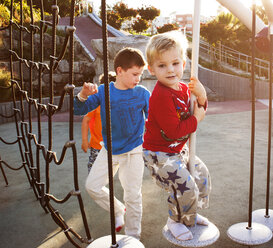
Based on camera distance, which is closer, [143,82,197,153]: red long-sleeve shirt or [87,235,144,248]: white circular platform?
[87,235,144,248]: white circular platform

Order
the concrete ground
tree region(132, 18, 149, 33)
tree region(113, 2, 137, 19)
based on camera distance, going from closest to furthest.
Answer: the concrete ground, tree region(132, 18, 149, 33), tree region(113, 2, 137, 19)

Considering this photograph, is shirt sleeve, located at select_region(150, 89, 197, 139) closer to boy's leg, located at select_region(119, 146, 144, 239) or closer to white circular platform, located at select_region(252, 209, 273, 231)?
boy's leg, located at select_region(119, 146, 144, 239)

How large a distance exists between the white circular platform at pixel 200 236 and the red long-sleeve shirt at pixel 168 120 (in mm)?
422

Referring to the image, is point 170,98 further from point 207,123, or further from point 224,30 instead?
point 224,30

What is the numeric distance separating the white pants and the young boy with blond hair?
0.39 metres

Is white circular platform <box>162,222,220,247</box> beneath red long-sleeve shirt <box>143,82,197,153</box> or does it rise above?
beneath

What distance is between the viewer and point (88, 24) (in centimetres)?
2044

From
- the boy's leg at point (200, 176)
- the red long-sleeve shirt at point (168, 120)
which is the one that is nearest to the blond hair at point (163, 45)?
the red long-sleeve shirt at point (168, 120)

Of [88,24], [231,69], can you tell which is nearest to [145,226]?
[231,69]

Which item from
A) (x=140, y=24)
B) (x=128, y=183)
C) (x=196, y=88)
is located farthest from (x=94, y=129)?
(x=140, y=24)

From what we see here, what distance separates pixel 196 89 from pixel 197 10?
0.36 meters

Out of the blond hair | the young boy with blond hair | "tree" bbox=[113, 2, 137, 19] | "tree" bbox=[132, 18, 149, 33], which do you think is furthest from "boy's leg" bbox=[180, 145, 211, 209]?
"tree" bbox=[113, 2, 137, 19]

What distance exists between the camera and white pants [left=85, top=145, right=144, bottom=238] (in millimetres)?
2188

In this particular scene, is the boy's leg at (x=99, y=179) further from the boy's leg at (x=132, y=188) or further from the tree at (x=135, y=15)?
the tree at (x=135, y=15)
